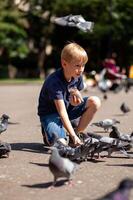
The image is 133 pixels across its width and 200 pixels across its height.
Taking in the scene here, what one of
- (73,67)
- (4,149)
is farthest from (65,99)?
(4,149)

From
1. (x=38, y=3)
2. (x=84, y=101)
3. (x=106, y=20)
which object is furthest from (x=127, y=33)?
(x=84, y=101)

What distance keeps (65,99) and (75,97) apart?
0.14 m

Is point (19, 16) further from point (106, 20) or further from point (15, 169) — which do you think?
point (15, 169)

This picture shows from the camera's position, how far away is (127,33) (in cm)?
4503

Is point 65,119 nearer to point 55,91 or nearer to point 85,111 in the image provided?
point 55,91

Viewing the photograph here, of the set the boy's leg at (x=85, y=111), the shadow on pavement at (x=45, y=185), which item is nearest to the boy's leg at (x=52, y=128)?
the boy's leg at (x=85, y=111)

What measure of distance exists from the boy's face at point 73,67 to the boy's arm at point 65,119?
349mm

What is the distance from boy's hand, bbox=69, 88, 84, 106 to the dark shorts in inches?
7.6

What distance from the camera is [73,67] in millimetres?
7281

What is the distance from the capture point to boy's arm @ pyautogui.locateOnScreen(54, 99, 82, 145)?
684 cm

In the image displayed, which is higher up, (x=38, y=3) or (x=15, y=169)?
(x=15, y=169)

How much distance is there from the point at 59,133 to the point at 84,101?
1.97 feet

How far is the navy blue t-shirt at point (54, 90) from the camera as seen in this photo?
749cm

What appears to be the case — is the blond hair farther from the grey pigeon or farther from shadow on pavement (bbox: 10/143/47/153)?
the grey pigeon
